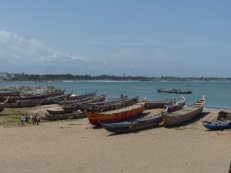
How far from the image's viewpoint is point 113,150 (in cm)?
1631

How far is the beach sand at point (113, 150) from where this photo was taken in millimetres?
13310

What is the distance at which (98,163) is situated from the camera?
45.7ft

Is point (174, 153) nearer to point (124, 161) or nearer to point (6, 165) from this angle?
point (124, 161)

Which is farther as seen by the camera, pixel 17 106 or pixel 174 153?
pixel 17 106

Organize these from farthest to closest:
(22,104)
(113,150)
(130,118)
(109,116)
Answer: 1. (22,104)
2. (130,118)
3. (109,116)
4. (113,150)

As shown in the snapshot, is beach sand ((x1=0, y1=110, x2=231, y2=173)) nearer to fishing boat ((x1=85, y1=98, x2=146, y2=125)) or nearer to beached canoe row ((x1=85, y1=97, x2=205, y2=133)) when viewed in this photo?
beached canoe row ((x1=85, y1=97, x2=205, y2=133))

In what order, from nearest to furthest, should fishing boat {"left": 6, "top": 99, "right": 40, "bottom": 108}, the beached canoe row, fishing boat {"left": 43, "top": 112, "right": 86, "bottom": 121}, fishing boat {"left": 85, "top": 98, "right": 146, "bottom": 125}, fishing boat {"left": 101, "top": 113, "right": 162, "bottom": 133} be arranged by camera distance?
fishing boat {"left": 101, "top": 113, "right": 162, "bottom": 133} → the beached canoe row → fishing boat {"left": 85, "top": 98, "right": 146, "bottom": 125} → fishing boat {"left": 43, "top": 112, "right": 86, "bottom": 121} → fishing boat {"left": 6, "top": 99, "right": 40, "bottom": 108}

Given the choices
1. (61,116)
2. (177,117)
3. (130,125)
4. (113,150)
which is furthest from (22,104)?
(113,150)

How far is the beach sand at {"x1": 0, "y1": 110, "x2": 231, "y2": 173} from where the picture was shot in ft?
43.7

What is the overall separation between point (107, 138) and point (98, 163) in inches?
228

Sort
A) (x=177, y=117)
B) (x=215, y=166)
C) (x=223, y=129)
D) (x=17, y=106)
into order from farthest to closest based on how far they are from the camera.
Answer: (x=17, y=106) → (x=177, y=117) → (x=223, y=129) → (x=215, y=166)

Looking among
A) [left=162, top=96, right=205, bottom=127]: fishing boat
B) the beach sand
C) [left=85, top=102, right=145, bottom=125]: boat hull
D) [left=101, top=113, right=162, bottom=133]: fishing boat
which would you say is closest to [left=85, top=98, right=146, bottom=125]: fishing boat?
[left=85, top=102, right=145, bottom=125]: boat hull

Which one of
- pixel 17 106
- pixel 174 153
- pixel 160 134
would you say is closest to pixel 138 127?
pixel 160 134

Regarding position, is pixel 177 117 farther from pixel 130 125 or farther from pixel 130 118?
pixel 130 118
